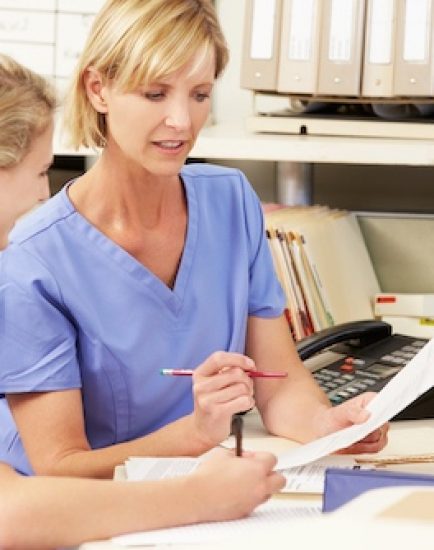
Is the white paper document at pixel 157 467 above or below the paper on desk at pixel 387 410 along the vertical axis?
below

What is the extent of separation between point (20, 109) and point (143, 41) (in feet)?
0.56

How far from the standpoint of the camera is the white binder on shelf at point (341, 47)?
2.13 metres

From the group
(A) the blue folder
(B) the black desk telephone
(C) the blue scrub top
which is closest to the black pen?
(A) the blue folder

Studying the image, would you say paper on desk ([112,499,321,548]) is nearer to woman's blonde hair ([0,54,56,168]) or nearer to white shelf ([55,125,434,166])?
woman's blonde hair ([0,54,56,168])

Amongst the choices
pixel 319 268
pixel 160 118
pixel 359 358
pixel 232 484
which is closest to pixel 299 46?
pixel 319 268

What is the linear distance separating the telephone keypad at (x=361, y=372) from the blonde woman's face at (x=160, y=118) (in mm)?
386

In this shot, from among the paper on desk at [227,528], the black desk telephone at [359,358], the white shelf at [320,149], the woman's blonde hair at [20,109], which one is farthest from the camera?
the white shelf at [320,149]

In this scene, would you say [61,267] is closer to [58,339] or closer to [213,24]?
[58,339]

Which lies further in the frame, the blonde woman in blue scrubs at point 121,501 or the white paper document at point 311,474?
the white paper document at point 311,474

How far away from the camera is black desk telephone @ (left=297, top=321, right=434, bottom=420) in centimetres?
156

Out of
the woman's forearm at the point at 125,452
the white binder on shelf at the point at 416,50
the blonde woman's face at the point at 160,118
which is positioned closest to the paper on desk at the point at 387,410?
the woman's forearm at the point at 125,452

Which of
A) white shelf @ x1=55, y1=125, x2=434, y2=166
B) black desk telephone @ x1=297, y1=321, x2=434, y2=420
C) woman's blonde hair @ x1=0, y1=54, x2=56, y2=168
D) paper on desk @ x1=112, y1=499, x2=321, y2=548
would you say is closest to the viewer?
paper on desk @ x1=112, y1=499, x2=321, y2=548

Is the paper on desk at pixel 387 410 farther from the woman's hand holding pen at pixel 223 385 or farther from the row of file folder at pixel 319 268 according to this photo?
the row of file folder at pixel 319 268

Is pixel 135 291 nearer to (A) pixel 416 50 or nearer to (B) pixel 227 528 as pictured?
(B) pixel 227 528
